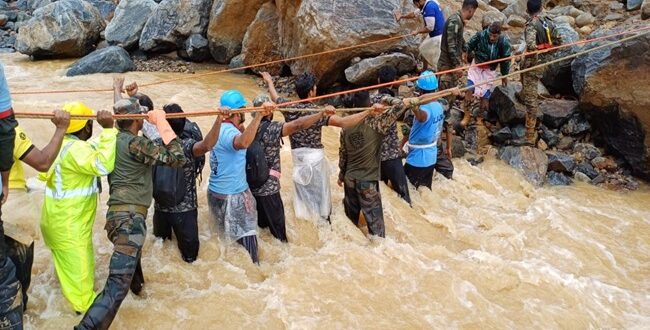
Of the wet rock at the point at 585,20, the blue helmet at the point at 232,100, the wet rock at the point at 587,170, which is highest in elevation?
the wet rock at the point at 585,20

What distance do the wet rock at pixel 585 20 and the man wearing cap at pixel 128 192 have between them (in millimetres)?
10341

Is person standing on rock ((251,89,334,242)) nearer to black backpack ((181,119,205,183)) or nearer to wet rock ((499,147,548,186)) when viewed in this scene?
black backpack ((181,119,205,183))

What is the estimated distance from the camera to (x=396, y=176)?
5.44 m

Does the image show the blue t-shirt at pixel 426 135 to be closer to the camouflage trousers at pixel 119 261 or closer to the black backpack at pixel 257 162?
the black backpack at pixel 257 162

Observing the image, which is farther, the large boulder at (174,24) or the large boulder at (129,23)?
the large boulder at (129,23)

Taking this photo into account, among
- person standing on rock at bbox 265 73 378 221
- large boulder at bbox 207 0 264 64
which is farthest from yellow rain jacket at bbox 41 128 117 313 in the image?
large boulder at bbox 207 0 264 64

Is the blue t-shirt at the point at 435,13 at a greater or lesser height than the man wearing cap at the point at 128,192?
greater

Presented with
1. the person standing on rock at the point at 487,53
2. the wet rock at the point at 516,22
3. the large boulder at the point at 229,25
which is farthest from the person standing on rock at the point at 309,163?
the wet rock at the point at 516,22

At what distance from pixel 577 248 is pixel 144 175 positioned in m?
4.28

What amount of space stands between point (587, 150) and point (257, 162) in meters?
5.59

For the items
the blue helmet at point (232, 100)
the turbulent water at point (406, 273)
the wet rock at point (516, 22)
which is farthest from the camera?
the wet rock at point (516, 22)

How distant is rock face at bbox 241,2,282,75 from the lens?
1152cm

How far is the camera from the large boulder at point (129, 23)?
44.1 feet

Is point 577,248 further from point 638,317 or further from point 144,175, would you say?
point 144,175
